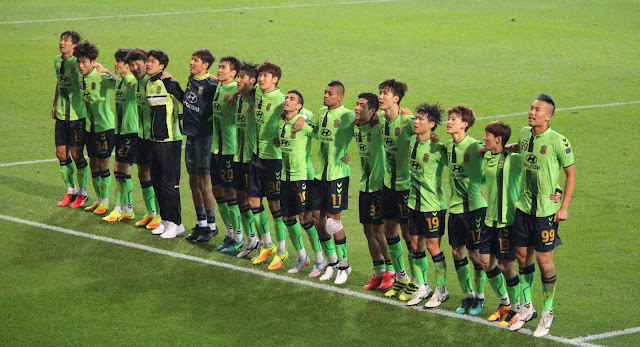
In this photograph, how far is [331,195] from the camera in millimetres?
10867

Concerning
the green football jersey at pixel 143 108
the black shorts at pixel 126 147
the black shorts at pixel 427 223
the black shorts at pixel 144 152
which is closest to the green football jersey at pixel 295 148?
the black shorts at pixel 427 223

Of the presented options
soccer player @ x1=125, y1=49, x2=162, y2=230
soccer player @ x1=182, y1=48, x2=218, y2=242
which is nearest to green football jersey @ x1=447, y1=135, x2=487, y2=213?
soccer player @ x1=182, y1=48, x2=218, y2=242

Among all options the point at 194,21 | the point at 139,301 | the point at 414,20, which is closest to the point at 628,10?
the point at 414,20

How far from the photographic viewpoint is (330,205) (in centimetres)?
1089

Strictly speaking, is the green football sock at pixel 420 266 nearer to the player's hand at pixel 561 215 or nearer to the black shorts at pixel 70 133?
the player's hand at pixel 561 215

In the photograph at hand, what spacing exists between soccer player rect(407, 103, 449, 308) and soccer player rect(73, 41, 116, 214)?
5179 mm

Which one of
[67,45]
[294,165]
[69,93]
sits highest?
[67,45]

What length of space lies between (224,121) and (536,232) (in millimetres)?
4335

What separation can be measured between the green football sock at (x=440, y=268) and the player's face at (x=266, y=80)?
2909mm

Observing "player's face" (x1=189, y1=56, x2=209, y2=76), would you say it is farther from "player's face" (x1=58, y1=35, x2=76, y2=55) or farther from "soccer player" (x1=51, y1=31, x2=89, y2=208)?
"player's face" (x1=58, y1=35, x2=76, y2=55)

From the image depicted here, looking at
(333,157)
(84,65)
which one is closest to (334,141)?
(333,157)

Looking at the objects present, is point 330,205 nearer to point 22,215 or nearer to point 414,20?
point 22,215

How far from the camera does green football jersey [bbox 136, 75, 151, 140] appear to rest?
497 inches

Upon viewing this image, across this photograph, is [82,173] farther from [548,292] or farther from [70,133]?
[548,292]
